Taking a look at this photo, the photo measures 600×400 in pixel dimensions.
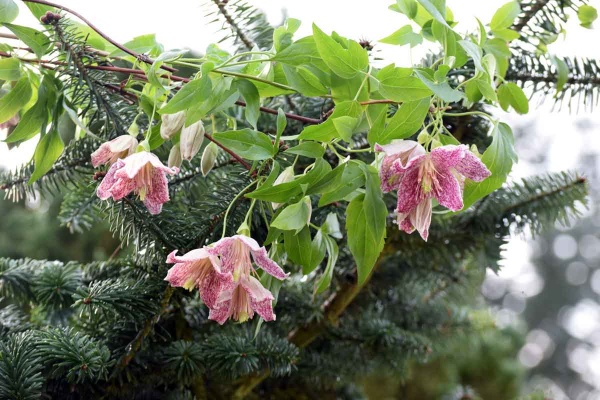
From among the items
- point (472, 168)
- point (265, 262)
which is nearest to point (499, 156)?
point (472, 168)

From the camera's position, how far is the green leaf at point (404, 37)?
1.35 feet

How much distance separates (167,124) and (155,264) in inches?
Result: 4.9

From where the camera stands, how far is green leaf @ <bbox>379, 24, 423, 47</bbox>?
0.41m

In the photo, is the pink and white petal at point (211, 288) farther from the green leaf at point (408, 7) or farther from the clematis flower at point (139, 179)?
the green leaf at point (408, 7)

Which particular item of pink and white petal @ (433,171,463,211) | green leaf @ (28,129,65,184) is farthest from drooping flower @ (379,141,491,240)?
Result: green leaf @ (28,129,65,184)

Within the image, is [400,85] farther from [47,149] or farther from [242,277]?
[47,149]

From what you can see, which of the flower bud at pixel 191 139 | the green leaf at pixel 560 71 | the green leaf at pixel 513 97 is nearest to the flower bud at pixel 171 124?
the flower bud at pixel 191 139

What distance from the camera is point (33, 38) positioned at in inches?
15.2

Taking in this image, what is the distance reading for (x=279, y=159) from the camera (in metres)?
0.38

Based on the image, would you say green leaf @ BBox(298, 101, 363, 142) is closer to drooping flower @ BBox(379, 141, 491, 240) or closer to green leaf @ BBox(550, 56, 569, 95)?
drooping flower @ BBox(379, 141, 491, 240)

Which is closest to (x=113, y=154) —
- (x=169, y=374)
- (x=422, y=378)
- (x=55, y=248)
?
(x=169, y=374)

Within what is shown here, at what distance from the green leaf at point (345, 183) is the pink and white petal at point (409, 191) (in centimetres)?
2

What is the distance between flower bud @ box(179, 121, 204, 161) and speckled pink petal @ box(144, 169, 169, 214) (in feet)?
0.07

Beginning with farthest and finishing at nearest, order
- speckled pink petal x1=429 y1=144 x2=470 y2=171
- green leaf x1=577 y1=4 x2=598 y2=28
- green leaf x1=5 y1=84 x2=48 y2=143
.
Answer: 1. green leaf x1=577 y1=4 x2=598 y2=28
2. green leaf x1=5 y1=84 x2=48 y2=143
3. speckled pink petal x1=429 y1=144 x2=470 y2=171
